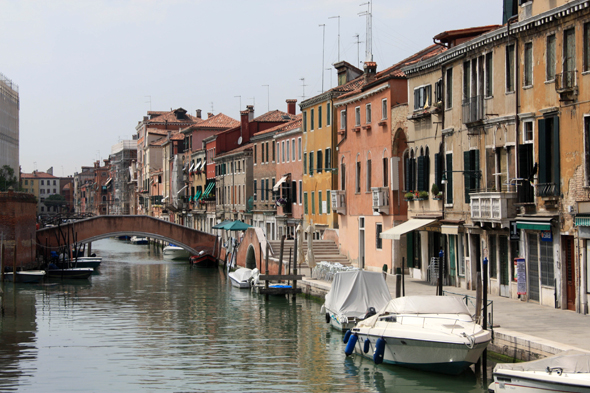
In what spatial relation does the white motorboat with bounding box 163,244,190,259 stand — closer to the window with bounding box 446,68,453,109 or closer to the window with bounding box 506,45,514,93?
the window with bounding box 446,68,453,109

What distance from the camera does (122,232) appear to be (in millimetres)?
50688

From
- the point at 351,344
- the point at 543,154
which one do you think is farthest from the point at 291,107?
the point at 351,344

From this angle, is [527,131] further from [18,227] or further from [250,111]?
[250,111]

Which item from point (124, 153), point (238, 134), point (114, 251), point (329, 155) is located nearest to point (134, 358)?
point (329, 155)

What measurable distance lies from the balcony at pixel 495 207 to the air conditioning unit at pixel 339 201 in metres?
13.3

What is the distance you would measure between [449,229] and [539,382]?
13132mm

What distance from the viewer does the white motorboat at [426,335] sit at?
51.7 feet

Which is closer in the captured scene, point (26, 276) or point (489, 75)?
point (489, 75)

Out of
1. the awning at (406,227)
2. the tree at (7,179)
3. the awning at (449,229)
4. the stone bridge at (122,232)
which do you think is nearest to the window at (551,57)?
the awning at (449,229)

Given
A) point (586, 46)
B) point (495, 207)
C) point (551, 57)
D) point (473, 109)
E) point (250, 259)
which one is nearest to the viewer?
point (586, 46)

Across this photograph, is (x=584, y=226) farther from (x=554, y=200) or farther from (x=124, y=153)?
(x=124, y=153)

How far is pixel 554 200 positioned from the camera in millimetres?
20000

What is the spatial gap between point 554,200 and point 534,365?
8051 mm

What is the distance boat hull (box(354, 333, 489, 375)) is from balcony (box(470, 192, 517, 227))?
607 cm
